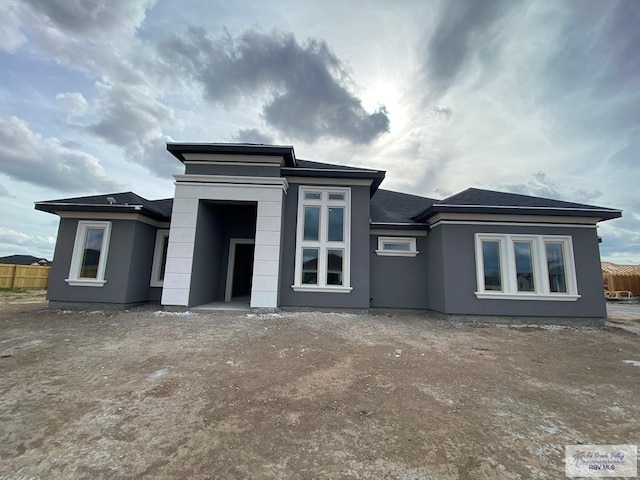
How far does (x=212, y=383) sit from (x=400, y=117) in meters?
11.6

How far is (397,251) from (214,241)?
5989 millimetres

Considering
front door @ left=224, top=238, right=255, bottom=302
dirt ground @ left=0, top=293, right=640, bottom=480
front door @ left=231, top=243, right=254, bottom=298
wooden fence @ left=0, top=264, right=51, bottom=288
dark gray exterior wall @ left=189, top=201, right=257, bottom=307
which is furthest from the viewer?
wooden fence @ left=0, top=264, right=51, bottom=288

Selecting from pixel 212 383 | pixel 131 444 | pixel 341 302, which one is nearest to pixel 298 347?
pixel 212 383

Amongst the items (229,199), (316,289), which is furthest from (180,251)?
(316,289)

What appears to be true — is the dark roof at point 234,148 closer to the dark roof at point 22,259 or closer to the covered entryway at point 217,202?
the covered entryway at point 217,202

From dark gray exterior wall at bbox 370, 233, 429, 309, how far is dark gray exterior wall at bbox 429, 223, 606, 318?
891 mm

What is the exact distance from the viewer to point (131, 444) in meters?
2.03

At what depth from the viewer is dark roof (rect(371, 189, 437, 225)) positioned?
9.13m

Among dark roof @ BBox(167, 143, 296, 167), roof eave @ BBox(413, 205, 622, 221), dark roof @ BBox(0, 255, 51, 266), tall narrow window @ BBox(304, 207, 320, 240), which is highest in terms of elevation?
dark roof @ BBox(167, 143, 296, 167)

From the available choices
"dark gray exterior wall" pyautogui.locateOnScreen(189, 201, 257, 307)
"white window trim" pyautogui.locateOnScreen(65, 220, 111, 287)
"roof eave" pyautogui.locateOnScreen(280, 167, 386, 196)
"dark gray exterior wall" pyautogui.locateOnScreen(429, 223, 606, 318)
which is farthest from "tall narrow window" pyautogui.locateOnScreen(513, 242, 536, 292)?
"white window trim" pyautogui.locateOnScreen(65, 220, 111, 287)

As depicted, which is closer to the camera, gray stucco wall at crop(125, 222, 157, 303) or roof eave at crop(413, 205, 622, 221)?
roof eave at crop(413, 205, 622, 221)

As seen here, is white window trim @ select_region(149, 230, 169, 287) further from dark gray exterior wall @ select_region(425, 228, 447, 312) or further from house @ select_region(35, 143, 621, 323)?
dark gray exterior wall @ select_region(425, 228, 447, 312)

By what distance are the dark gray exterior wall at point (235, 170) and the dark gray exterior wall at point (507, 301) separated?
17.2 feet

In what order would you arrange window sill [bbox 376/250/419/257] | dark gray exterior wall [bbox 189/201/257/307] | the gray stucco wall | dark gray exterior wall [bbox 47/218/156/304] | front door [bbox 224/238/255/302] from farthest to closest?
front door [bbox 224/238/255/302] < window sill [bbox 376/250/419/257] < the gray stucco wall < dark gray exterior wall [bbox 47/218/156/304] < dark gray exterior wall [bbox 189/201/257/307]
